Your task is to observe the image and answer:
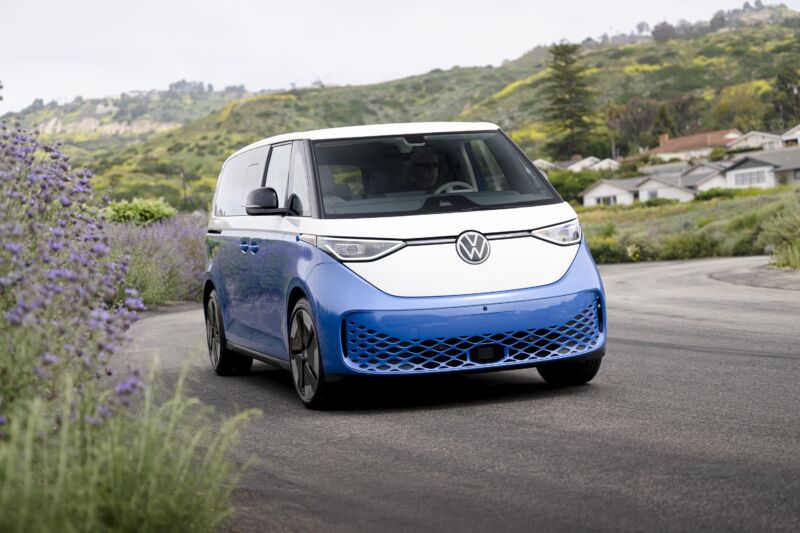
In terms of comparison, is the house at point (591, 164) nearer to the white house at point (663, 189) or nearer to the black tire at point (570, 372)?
the white house at point (663, 189)

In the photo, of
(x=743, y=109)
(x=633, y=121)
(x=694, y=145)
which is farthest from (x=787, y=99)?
(x=633, y=121)

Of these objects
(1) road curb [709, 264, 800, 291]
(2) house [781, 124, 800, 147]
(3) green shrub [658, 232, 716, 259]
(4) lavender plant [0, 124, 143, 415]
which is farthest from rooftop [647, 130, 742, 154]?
(4) lavender plant [0, 124, 143, 415]

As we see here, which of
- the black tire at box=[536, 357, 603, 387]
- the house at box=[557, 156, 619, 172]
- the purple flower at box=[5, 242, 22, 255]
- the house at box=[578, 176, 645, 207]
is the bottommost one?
the house at box=[578, 176, 645, 207]

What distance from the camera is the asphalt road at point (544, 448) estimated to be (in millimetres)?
5496

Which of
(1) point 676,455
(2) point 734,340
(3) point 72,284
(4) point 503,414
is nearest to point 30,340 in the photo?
(3) point 72,284

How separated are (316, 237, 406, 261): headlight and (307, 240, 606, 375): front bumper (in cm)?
9

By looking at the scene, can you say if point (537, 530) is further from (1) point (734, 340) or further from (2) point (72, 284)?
(1) point (734, 340)

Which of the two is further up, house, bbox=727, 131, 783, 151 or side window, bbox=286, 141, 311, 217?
side window, bbox=286, 141, 311, 217

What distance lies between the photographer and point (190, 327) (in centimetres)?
1744

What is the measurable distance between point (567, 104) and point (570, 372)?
148310 millimetres

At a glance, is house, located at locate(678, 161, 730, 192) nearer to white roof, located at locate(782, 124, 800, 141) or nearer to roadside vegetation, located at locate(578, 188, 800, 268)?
white roof, located at locate(782, 124, 800, 141)

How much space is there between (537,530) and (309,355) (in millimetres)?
3918

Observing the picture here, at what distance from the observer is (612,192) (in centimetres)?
12588

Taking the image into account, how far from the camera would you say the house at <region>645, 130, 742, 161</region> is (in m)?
148
